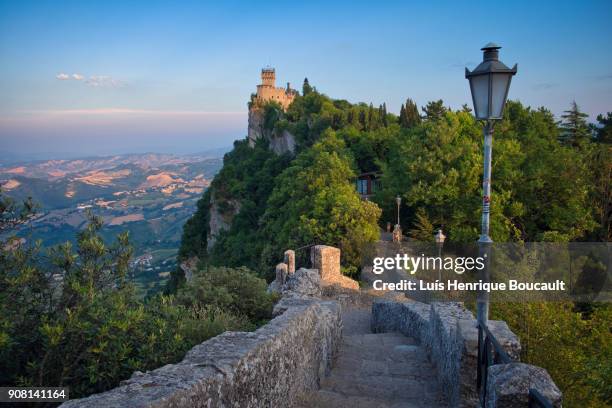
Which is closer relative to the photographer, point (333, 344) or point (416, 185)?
point (333, 344)

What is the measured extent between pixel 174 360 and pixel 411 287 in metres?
17.8

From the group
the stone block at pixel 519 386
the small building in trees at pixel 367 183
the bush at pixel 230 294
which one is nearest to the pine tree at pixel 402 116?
the small building in trees at pixel 367 183

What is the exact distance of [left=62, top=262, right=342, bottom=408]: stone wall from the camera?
134 inches

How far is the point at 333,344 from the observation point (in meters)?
8.64

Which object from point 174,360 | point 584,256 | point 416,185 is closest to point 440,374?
point 174,360

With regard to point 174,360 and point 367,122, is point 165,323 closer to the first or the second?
point 174,360

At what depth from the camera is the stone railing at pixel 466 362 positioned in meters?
3.64

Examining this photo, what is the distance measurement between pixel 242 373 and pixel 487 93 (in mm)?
4169

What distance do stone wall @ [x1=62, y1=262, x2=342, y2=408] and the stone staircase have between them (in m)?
0.35

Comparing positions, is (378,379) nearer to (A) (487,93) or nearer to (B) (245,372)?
(B) (245,372)

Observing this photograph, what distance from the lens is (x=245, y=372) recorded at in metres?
4.31

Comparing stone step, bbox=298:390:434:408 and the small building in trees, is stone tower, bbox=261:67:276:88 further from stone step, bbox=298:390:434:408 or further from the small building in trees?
stone step, bbox=298:390:434:408

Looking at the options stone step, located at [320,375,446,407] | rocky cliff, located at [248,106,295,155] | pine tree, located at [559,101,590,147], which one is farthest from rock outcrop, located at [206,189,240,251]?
stone step, located at [320,375,446,407]

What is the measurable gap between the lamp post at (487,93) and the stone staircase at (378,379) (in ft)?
6.20
